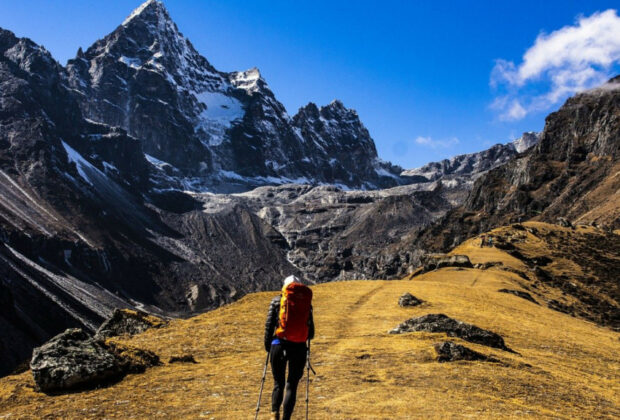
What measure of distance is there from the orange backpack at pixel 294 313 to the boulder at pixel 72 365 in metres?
6.01

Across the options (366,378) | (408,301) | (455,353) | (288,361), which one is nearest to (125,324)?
(366,378)

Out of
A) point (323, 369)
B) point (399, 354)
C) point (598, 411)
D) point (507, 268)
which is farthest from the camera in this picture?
point (507, 268)

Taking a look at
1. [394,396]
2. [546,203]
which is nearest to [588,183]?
[546,203]

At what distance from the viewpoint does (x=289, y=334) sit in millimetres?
11445

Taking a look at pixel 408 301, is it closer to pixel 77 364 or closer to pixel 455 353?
pixel 455 353

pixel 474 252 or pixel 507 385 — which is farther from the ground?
pixel 474 252

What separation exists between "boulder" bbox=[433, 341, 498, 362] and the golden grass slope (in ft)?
1.02

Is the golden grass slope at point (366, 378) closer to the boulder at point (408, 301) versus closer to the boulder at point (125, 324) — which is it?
the boulder at point (125, 324)

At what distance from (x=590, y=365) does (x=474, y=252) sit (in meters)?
39.9

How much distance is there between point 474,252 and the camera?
5791 centimetres

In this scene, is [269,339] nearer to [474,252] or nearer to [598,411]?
[598,411]

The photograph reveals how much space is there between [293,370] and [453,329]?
10.4m

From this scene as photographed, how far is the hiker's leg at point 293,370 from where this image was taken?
1084 centimetres

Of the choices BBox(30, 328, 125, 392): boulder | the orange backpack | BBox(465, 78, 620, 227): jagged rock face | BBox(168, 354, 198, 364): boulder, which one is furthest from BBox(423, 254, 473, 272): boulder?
BBox(465, 78, 620, 227): jagged rock face
